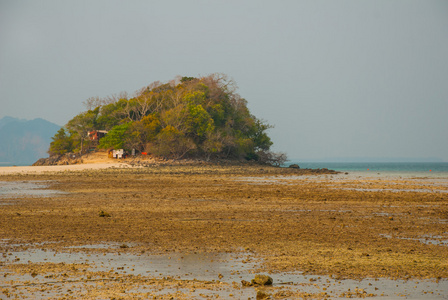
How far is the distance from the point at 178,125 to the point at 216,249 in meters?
56.9

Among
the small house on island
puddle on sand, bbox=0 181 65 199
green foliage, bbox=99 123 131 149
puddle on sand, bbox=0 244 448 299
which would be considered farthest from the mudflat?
the small house on island

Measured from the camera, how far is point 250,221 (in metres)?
13.3

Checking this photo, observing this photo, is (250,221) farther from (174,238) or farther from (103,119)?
(103,119)

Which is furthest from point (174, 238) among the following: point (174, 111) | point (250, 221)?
point (174, 111)

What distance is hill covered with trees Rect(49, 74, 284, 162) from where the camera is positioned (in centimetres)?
6631

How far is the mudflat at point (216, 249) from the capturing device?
6.73 meters

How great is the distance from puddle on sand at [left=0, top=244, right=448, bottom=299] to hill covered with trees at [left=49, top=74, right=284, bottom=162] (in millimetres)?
55076

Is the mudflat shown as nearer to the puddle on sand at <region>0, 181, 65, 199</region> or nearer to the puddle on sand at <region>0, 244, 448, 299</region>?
the puddle on sand at <region>0, 244, 448, 299</region>

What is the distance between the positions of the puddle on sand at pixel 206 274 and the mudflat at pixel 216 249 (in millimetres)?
16

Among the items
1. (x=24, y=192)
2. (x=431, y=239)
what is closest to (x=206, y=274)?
(x=431, y=239)

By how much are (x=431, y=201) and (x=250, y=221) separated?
979 cm

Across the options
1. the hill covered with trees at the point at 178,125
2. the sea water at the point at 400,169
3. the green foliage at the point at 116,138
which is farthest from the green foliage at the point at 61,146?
the sea water at the point at 400,169

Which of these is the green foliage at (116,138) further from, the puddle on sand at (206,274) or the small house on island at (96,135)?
the puddle on sand at (206,274)

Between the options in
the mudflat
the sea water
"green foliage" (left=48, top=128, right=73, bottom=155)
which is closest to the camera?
the mudflat
